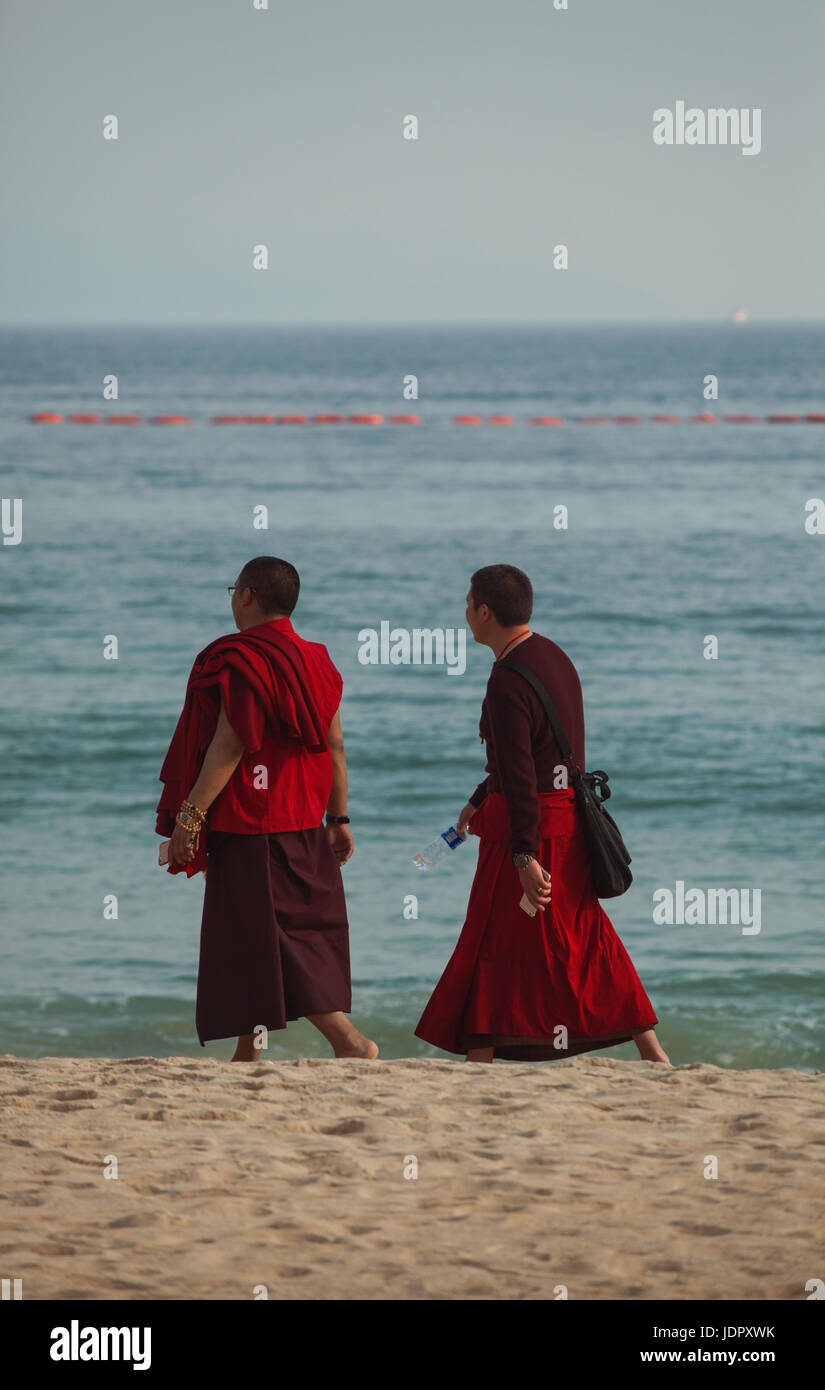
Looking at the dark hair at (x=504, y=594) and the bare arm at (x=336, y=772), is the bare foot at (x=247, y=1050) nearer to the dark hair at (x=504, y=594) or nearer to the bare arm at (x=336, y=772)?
the bare arm at (x=336, y=772)

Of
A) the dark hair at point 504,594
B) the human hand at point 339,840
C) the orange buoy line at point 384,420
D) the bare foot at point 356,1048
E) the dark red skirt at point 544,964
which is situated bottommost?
the bare foot at point 356,1048

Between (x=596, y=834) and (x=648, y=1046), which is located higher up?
(x=596, y=834)

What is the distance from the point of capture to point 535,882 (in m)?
4.73

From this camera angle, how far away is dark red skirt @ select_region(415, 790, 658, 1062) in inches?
193

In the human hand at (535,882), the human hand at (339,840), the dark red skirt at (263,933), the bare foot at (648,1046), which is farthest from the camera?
the human hand at (339,840)

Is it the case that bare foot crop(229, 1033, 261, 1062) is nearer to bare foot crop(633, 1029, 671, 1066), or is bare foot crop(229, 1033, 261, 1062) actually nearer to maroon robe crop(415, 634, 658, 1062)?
maroon robe crop(415, 634, 658, 1062)

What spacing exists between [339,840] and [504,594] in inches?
37.9

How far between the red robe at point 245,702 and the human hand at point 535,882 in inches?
27.8

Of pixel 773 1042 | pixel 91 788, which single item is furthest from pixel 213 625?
pixel 773 1042

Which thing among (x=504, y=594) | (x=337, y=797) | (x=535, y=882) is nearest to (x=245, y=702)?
(x=337, y=797)

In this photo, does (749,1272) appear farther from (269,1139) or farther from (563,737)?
(563,737)

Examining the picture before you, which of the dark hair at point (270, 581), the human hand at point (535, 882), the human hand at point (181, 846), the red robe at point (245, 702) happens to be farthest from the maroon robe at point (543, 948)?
the human hand at point (181, 846)

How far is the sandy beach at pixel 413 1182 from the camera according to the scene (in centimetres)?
347

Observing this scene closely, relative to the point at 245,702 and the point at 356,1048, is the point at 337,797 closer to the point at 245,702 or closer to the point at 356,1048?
the point at 245,702
